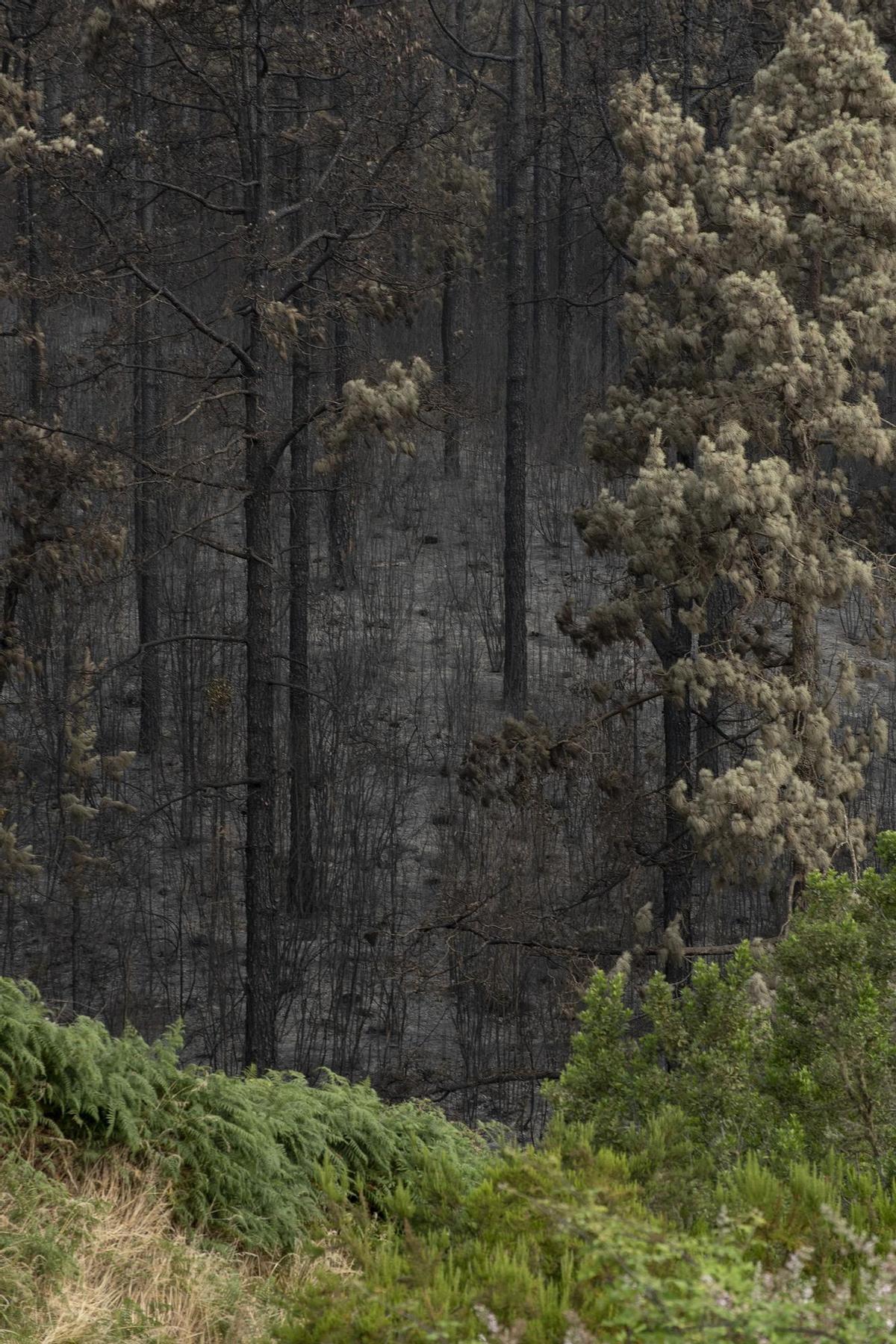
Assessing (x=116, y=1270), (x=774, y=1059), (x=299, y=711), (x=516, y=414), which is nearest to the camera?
(x=116, y=1270)

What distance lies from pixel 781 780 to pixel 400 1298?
5.78 m

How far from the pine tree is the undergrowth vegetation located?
3412mm

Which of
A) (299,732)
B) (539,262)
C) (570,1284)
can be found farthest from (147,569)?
(570,1284)

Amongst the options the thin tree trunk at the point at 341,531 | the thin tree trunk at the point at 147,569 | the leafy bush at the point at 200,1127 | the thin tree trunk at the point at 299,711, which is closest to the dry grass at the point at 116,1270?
the leafy bush at the point at 200,1127

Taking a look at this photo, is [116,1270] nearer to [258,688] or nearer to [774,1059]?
[774,1059]

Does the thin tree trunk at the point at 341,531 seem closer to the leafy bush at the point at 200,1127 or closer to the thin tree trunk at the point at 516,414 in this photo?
the thin tree trunk at the point at 516,414

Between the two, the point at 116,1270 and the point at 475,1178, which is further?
the point at 475,1178

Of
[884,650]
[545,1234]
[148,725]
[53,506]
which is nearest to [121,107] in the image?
[53,506]

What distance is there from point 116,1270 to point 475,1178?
4.66ft

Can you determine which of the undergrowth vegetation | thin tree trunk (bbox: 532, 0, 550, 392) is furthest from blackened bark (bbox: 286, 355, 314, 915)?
thin tree trunk (bbox: 532, 0, 550, 392)

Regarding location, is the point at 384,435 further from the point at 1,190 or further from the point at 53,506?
the point at 1,190

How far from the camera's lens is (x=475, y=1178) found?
548cm

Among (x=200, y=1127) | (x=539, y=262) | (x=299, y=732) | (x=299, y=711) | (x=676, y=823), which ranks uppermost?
(x=539, y=262)

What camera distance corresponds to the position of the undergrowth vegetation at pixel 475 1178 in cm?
319
